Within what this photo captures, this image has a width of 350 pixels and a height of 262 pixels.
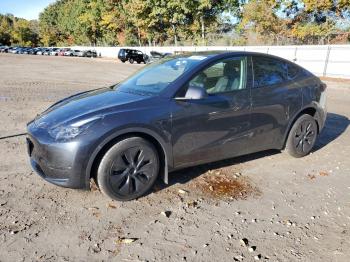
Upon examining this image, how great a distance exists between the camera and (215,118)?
459 cm

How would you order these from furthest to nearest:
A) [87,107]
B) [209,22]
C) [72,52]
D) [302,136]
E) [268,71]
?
1. [72,52]
2. [209,22]
3. [302,136]
4. [268,71]
5. [87,107]

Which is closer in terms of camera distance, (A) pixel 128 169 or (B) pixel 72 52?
(A) pixel 128 169

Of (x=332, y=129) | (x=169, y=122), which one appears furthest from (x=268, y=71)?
(x=332, y=129)

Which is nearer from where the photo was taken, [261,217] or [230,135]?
[261,217]

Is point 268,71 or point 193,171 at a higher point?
point 268,71

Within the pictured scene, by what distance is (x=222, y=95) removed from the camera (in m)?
4.68

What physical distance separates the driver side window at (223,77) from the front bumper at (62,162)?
1593 mm

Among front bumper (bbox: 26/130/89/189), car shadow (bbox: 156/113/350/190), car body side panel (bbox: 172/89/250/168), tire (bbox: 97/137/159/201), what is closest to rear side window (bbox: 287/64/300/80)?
car body side panel (bbox: 172/89/250/168)

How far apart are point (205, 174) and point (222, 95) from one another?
1102mm

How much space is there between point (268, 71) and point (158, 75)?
160cm

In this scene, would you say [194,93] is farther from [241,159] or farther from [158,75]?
[241,159]

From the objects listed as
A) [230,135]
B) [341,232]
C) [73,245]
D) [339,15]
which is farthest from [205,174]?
[339,15]

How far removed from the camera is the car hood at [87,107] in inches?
159

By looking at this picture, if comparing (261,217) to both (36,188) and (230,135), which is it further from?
(36,188)
